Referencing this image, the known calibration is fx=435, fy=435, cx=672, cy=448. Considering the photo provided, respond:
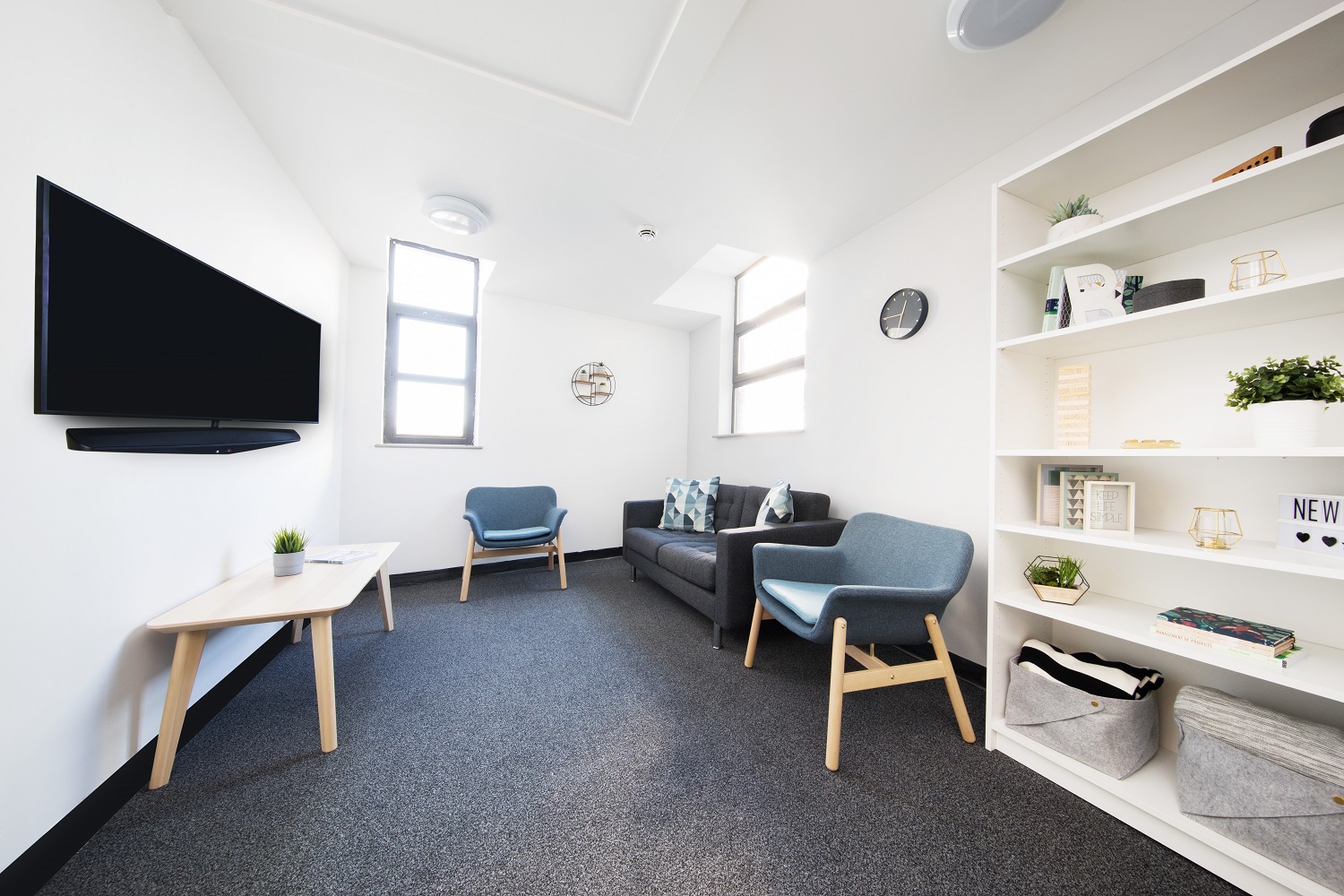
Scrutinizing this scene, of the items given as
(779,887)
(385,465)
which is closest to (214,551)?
(385,465)

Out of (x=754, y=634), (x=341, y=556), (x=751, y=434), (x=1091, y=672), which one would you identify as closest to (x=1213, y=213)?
(x=1091, y=672)

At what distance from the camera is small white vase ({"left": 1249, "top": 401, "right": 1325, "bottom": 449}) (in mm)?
1062

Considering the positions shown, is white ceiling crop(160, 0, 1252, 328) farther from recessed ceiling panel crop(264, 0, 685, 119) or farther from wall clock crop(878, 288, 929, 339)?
wall clock crop(878, 288, 929, 339)

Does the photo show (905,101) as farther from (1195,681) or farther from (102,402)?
(102,402)

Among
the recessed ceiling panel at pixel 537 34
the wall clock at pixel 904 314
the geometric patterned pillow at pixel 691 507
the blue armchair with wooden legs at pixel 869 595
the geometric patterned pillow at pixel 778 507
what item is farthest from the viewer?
the geometric patterned pillow at pixel 691 507

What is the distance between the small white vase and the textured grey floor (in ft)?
3.67

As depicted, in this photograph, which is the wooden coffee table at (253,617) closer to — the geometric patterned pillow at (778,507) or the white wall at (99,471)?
the white wall at (99,471)

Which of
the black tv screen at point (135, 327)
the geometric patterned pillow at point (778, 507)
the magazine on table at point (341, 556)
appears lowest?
the magazine on table at point (341, 556)

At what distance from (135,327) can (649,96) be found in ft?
6.25

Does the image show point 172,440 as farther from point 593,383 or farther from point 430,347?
point 593,383

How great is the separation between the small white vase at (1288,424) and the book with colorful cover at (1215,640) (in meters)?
0.50

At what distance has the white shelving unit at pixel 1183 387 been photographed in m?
1.12

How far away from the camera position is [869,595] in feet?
5.09

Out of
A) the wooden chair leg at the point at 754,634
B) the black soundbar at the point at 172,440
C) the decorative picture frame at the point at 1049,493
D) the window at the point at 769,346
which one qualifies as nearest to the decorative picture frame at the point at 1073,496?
the decorative picture frame at the point at 1049,493
